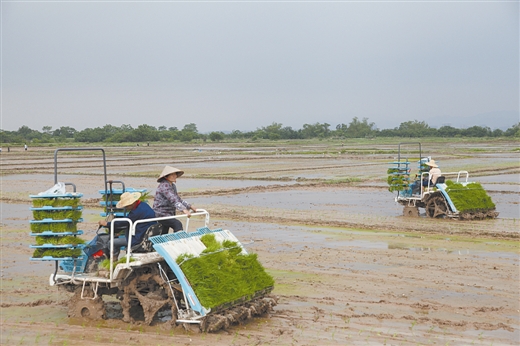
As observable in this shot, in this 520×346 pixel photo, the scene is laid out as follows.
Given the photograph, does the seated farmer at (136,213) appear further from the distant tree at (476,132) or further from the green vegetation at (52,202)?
the distant tree at (476,132)

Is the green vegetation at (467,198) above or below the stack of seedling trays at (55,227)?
below

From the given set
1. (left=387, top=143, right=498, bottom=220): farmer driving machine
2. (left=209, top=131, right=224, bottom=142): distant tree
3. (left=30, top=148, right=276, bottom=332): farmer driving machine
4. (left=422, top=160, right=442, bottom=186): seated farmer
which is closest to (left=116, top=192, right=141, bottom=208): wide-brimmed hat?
(left=30, top=148, right=276, bottom=332): farmer driving machine

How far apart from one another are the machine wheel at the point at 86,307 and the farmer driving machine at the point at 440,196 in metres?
11.0

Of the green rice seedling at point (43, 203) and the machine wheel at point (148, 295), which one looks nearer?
the machine wheel at point (148, 295)

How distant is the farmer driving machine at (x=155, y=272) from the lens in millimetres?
8289

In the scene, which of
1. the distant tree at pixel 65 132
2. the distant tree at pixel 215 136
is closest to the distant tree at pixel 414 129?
the distant tree at pixel 215 136

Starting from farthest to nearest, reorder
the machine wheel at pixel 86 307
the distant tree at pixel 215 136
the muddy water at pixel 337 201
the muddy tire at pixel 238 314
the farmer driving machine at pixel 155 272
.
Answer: the distant tree at pixel 215 136 < the muddy water at pixel 337 201 < the machine wheel at pixel 86 307 < the farmer driving machine at pixel 155 272 < the muddy tire at pixel 238 314

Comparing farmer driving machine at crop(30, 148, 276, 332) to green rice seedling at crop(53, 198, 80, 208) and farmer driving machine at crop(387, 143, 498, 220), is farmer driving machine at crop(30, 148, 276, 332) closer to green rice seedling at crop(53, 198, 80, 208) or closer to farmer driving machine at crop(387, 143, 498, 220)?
green rice seedling at crop(53, 198, 80, 208)

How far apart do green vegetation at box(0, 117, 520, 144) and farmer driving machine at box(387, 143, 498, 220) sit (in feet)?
315

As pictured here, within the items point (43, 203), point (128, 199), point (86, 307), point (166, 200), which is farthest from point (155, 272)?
point (43, 203)

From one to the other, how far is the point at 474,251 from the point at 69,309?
28.3ft

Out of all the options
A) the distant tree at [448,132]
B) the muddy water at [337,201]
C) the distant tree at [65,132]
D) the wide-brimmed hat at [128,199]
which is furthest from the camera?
the distant tree at [65,132]

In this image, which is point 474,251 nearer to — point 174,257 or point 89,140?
point 174,257

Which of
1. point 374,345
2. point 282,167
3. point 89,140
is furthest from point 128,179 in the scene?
point 89,140
